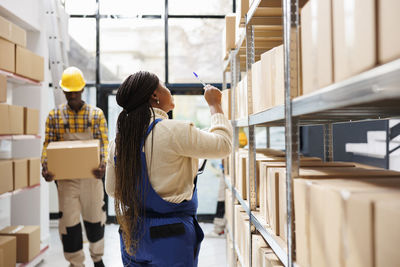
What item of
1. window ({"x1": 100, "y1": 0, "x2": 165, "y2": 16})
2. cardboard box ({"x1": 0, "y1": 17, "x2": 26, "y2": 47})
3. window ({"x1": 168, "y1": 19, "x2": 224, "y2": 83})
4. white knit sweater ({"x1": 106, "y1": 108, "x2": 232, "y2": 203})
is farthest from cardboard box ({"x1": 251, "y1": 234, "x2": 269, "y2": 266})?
window ({"x1": 100, "y1": 0, "x2": 165, "y2": 16})

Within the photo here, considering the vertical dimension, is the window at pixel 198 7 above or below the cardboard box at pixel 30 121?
above

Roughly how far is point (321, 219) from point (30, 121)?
340 centimetres

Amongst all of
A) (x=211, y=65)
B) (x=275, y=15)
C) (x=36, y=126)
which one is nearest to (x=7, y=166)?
(x=36, y=126)

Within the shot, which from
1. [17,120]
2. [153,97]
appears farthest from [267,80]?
[17,120]

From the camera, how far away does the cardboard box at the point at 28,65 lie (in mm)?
3270

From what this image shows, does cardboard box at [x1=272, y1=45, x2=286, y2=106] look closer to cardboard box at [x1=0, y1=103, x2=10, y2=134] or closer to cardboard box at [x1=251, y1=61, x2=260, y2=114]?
cardboard box at [x1=251, y1=61, x2=260, y2=114]

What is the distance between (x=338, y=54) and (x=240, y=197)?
5.45 ft

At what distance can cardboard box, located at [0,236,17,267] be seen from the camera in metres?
2.83

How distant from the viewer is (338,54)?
83cm

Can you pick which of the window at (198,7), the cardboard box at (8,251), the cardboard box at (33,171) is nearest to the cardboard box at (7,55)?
the cardboard box at (33,171)

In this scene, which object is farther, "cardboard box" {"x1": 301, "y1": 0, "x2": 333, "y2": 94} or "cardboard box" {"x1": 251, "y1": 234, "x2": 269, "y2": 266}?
"cardboard box" {"x1": 251, "y1": 234, "x2": 269, "y2": 266}

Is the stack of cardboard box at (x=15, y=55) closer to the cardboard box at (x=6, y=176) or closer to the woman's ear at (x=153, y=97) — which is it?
the cardboard box at (x=6, y=176)

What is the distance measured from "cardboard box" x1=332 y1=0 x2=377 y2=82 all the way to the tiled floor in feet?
11.2

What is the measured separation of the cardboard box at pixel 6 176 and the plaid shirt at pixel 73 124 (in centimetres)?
31
